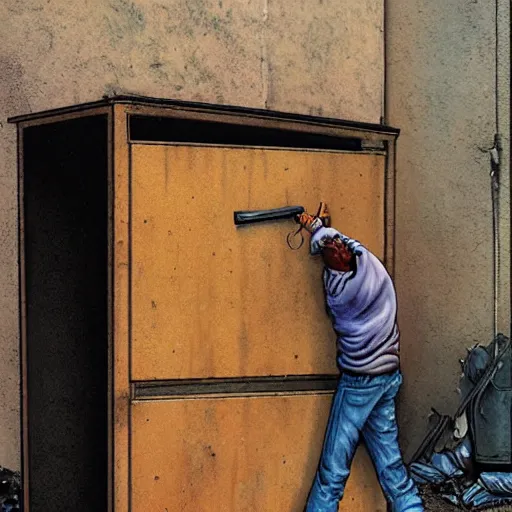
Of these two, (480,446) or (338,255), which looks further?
(480,446)

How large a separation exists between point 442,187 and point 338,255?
5.07 ft

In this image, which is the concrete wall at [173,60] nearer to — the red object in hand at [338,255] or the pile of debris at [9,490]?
the pile of debris at [9,490]

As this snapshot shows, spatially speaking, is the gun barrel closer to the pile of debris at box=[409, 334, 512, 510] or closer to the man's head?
the man's head

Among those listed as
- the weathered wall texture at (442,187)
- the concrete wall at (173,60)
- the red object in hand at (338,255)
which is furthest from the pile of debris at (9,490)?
the weathered wall texture at (442,187)

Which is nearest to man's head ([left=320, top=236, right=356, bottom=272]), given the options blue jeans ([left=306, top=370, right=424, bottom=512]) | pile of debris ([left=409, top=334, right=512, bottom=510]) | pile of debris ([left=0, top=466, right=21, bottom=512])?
blue jeans ([left=306, top=370, right=424, bottom=512])

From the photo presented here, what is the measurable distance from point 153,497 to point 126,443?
27 centimetres

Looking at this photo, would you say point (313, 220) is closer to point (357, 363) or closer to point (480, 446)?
point (357, 363)

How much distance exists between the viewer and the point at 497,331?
4.93m

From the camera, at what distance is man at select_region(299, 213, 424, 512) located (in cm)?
373

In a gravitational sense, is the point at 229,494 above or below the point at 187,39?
below

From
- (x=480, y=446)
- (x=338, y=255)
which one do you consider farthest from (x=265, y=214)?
(x=480, y=446)

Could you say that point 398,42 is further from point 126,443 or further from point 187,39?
point 126,443

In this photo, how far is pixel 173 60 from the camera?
472cm

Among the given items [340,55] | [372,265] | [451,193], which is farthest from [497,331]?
[340,55]
